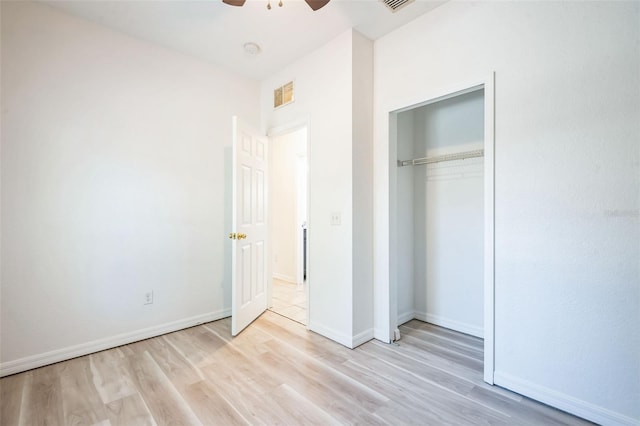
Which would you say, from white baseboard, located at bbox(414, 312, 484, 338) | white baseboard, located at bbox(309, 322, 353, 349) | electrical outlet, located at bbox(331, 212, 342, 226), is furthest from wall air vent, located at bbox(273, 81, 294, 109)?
white baseboard, located at bbox(414, 312, 484, 338)

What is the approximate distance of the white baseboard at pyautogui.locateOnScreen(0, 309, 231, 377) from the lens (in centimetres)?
210

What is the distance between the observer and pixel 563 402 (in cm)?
168

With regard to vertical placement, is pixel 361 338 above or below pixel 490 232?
below

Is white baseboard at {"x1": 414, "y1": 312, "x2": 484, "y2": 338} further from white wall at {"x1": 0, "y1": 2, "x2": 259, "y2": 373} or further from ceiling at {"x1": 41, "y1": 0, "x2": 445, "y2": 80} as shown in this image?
ceiling at {"x1": 41, "y1": 0, "x2": 445, "y2": 80}

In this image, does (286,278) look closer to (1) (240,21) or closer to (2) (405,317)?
(2) (405,317)

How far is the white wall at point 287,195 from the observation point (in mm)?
4875

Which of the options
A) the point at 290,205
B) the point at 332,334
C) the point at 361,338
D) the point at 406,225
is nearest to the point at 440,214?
the point at 406,225

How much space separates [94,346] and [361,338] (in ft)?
7.26

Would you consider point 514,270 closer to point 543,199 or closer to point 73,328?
point 543,199

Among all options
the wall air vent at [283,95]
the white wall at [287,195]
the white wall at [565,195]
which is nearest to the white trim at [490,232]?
the white wall at [565,195]

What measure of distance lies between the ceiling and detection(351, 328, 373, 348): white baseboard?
8.62 feet

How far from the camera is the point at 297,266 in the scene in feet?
15.6

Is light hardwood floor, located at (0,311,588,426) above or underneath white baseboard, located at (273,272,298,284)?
underneath

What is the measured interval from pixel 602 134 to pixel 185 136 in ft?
10.5
